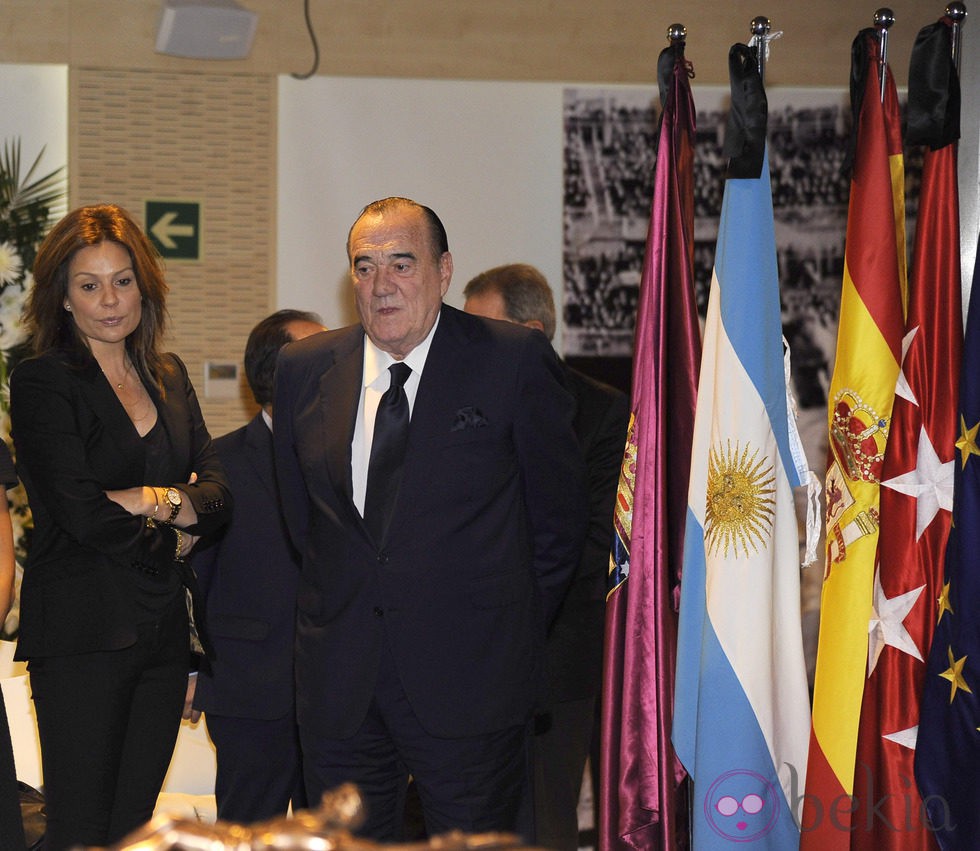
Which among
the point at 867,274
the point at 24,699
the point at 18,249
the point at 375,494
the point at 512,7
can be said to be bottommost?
the point at 24,699

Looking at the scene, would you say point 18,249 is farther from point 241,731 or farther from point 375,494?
point 375,494

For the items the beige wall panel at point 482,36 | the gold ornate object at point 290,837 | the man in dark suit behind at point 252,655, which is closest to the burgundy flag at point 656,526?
the man in dark suit behind at point 252,655

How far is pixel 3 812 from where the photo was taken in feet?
7.73

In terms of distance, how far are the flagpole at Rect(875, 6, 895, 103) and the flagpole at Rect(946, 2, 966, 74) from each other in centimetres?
11

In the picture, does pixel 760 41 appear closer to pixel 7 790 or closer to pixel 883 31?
pixel 883 31

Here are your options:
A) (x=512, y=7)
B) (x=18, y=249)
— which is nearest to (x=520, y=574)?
(x=18, y=249)

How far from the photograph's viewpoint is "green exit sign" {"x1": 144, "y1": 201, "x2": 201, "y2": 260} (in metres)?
5.42

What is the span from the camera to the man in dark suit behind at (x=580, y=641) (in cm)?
326

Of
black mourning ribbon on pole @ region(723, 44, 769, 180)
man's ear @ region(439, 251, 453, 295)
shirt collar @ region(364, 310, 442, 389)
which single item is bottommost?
shirt collar @ region(364, 310, 442, 389)

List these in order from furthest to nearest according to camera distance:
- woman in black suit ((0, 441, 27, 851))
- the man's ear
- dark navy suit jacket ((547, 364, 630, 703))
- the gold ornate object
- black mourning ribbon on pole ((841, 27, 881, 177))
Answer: dark navy suit jacket ((547, 364, 630, 703)) < the man's ear < black mourning ribbon on pole ((841, 27, 881, 177)) < woman in black suit ((0, 441, 27, 851)) < the gold ornate object

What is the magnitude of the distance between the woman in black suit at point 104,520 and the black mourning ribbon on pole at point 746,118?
4.54 feet

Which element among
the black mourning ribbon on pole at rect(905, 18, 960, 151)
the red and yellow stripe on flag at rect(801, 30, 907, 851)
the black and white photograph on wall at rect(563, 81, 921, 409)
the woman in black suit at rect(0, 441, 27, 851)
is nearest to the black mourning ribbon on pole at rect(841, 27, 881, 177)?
the red and yellow stripe on flag at rect(801, 30, 907, 851)

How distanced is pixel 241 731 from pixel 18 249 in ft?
8.58

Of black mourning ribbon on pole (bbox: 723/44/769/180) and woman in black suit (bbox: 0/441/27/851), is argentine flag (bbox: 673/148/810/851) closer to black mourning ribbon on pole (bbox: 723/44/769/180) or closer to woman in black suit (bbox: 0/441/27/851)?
black mourning ribbon on pole (bbox: 723/44/769/180)
